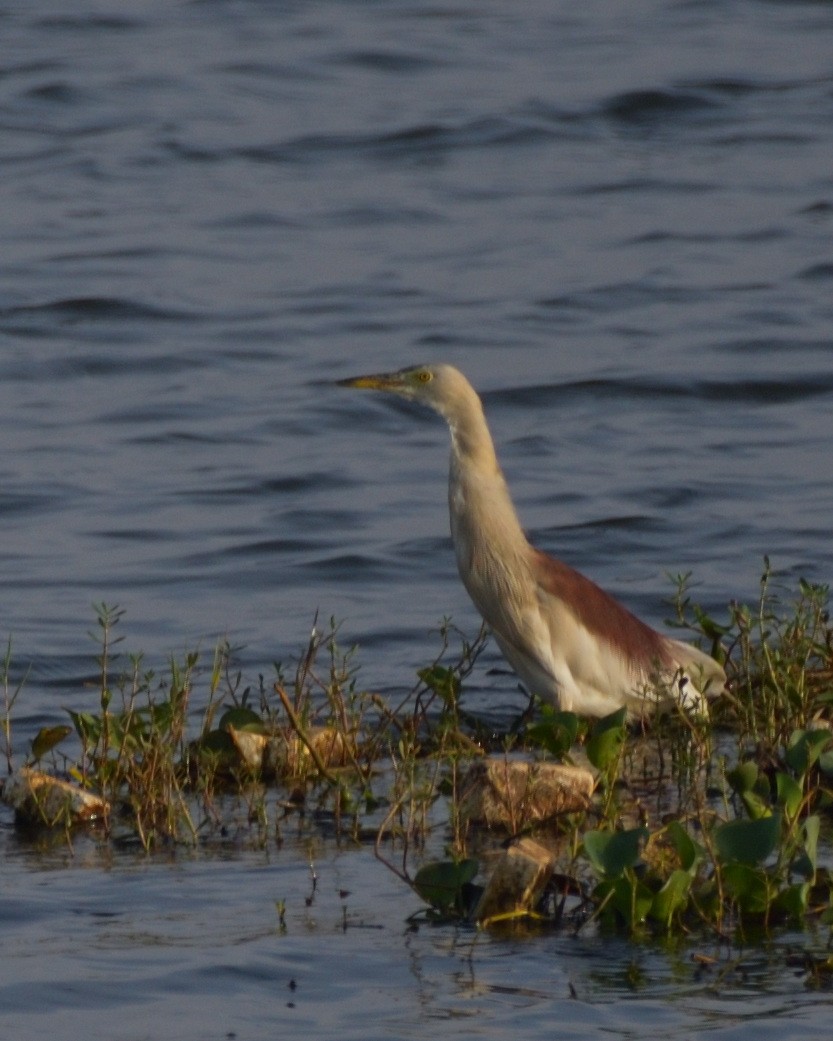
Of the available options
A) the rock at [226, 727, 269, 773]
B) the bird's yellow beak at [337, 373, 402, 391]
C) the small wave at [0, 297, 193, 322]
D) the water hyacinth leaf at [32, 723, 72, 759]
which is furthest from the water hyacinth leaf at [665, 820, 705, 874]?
the small wave at [0, 297, 193, 322]

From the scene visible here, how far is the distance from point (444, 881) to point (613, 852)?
16.8 inches

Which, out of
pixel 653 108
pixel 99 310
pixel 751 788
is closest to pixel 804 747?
pixel 751 788

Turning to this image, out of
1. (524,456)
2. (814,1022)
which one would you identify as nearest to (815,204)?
(524,456)

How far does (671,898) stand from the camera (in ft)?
15.6

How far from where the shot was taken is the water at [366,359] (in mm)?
4879

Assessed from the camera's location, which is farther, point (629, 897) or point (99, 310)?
point (99, 310)

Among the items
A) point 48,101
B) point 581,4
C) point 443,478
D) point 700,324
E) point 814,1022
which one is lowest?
point 814,1022

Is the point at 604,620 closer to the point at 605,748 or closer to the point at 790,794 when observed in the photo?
the point at 605,748

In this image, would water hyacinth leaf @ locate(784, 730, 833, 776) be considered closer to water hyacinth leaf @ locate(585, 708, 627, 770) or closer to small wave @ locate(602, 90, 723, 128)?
water hyacinth leaf @ locate(585, 708, 627, 770)

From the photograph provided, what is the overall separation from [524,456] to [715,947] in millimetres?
7713

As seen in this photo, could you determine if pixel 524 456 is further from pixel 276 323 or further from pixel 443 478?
pixel 276 323

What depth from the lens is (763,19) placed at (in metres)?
24.1

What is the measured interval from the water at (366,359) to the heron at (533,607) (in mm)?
811

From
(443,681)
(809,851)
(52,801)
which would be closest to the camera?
(809,851)
